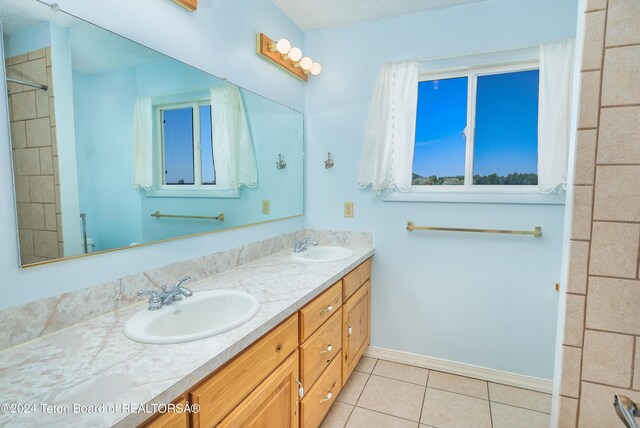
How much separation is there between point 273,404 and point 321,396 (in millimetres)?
516

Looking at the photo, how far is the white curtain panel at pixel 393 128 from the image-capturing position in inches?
83.5

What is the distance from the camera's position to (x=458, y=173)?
2178 millimetres

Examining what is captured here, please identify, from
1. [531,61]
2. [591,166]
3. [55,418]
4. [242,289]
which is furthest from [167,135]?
[531,61]

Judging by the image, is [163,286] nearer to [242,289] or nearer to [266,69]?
[242,289]

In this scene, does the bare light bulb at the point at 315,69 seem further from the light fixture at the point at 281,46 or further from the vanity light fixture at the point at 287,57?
the light fixture at the point at 281,46

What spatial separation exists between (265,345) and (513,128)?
196 cm

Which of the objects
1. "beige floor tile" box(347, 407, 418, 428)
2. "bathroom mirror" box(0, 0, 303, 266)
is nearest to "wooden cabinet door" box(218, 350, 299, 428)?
"beige floor tile" box(347, 407, 418, 428)

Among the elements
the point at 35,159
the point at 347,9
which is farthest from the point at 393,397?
the point at 347,9

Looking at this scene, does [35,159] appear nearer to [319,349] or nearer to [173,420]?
[173,420]

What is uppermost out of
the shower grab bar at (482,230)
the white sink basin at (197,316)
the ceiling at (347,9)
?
the ceiling at (347,9)

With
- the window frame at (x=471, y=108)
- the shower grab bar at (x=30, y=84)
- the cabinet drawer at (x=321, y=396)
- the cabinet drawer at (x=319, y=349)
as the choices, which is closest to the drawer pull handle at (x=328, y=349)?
the cabinet drawer at (x=319, y=349)

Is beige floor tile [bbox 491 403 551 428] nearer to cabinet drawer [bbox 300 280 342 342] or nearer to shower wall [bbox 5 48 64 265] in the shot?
cabinet drawer [bbox 300 280 342 342]

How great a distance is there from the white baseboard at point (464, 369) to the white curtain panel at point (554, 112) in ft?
3.93

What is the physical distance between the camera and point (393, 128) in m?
2.17
